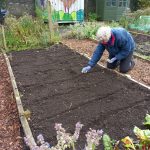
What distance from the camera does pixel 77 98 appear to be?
455 cm

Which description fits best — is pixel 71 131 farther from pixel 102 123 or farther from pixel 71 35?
pixel 71 35

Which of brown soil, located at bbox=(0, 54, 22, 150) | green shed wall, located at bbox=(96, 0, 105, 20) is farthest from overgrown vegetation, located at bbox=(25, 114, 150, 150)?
green shed wall, located at bbox=(96, 0, 105, 20)

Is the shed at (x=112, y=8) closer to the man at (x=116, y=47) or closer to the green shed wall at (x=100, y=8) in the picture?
the green shed wall at (x=100, y=8)

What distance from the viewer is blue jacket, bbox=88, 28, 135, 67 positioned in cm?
527

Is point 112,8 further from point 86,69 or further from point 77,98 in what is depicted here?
point 77,98

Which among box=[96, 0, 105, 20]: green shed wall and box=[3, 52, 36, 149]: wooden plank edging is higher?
box=[96, 0, 105, 20]: green shed wall

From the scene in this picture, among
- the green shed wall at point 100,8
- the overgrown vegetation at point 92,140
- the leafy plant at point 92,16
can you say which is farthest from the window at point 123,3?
the overgrown vegetation at point 92,140

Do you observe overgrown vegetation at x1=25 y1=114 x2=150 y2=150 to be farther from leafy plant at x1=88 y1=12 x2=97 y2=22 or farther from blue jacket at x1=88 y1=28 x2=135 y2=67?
leafy plant at x1=88 y1=12 x2=97 y2=22

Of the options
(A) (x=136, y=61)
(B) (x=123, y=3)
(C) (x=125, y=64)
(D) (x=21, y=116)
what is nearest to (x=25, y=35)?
(A) (x=136, y=61)

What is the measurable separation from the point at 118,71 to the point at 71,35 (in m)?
3.57

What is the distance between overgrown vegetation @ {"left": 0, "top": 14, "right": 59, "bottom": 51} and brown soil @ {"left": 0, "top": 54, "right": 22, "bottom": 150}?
8.52 ft

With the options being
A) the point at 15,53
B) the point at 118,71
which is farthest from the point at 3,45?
the point at 118,71

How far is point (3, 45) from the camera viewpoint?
786 cm

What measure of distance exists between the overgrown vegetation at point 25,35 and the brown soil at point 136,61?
54cm
